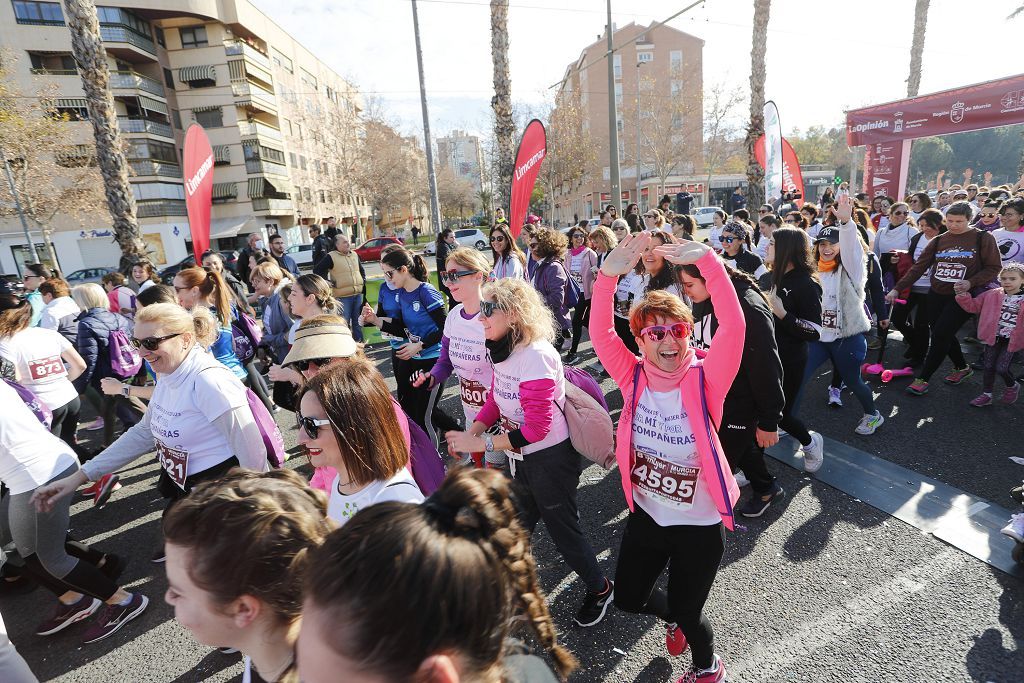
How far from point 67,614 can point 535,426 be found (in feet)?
10.8

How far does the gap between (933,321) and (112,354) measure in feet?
28.8

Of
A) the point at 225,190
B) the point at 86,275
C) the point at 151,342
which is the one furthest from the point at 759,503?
the point at 225,190

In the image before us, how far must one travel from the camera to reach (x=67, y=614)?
130 inches

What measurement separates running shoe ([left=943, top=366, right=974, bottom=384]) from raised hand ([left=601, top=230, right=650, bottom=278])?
5531 mm

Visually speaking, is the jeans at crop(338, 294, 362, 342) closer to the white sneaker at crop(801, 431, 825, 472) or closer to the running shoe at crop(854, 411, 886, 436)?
the white sneaker at crop(801, 431, 825, 472)

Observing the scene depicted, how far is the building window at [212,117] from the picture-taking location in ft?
139

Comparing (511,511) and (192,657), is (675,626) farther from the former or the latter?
(192,657)

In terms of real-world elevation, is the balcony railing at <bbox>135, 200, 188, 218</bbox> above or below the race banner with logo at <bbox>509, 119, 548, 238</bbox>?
above

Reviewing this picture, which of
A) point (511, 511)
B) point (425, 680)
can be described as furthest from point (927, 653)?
point (425, 680)

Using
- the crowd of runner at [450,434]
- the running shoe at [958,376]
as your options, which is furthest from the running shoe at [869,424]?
the running shoe at [958,376]

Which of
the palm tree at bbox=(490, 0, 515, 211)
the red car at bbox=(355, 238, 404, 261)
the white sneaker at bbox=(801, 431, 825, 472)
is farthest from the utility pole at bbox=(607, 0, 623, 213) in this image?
the red car at bbox=(355, 238, 404, 261)

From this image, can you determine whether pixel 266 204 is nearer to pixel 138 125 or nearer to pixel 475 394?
pixel 138 125

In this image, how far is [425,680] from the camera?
0.96 m

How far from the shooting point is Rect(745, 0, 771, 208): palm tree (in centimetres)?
1410
